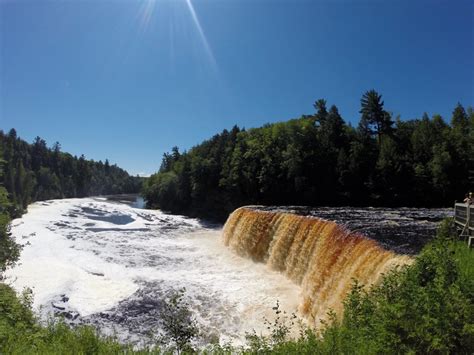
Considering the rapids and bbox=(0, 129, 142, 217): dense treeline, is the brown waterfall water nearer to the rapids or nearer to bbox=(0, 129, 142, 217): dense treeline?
the rapids

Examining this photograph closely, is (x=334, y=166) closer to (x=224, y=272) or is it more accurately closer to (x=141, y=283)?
(x=224, y=272)

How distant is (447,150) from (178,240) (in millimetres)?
36822

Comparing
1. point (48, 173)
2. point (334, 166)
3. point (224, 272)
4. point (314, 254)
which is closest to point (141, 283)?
point (224, 272)

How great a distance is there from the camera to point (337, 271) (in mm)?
13078

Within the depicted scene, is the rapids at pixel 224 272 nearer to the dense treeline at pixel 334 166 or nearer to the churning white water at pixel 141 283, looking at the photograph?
the churning white water at pixel 141 283

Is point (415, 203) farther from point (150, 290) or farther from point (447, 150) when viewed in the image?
point (150, 290)

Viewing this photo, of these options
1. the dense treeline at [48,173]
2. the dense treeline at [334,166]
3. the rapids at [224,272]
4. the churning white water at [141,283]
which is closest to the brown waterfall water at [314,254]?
the rapids at [224,272]

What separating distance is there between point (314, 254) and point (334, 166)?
3355 centimetres

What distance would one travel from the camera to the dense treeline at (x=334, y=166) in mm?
41844

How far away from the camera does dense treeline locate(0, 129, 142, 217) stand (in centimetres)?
7356

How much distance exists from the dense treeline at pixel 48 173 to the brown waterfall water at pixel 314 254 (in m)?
54.0

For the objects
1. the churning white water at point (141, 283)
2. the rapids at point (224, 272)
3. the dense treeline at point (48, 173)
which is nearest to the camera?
the rapids at point (224, 272)

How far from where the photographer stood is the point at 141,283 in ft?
51.0

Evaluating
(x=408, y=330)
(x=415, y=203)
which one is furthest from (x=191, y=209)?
(x=408, y=330)
